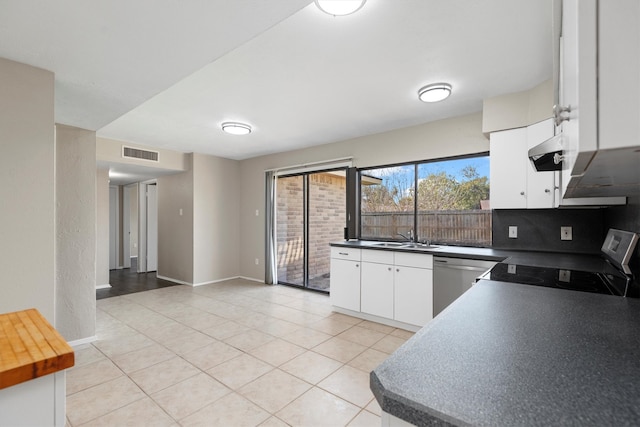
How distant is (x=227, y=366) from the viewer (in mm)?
2443

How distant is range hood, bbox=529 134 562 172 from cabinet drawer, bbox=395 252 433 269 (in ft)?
4.88

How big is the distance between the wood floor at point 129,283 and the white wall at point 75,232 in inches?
76.9

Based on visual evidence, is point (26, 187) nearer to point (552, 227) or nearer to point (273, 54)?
point (273, 54)

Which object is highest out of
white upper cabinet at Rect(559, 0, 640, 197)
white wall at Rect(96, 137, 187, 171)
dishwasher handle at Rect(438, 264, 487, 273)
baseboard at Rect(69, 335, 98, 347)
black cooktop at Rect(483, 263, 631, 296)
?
white wall at Rect(96, 137, 187, 171)

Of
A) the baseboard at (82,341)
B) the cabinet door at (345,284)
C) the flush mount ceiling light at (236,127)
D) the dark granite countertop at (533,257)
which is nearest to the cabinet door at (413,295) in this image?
the dark granite countertop at (533,257)

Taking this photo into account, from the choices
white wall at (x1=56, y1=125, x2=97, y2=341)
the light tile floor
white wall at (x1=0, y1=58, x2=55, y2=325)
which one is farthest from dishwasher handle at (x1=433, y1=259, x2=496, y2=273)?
white wall at (x1=56, y1=125, x2=97, y2=341)

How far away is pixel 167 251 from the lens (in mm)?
5867

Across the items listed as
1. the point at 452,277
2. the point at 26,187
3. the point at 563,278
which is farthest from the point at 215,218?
the point at 563,278

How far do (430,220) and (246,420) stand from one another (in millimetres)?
2892

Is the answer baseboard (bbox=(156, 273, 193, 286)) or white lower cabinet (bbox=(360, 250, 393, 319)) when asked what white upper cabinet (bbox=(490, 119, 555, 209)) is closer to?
white lower cabinet (bbox=(360, 250, 393, 319))

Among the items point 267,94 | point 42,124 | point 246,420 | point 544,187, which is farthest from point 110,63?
point 544,187

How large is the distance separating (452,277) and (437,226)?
36.0 inches

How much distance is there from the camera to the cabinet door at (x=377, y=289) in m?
3.29

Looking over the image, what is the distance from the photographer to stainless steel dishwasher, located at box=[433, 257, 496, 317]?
2.71 metres
